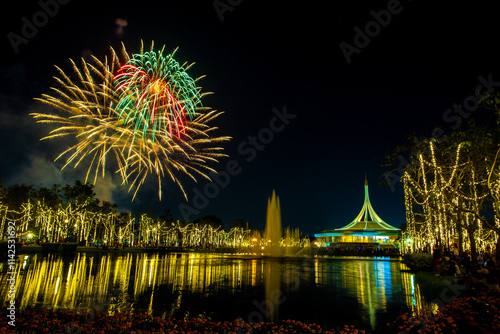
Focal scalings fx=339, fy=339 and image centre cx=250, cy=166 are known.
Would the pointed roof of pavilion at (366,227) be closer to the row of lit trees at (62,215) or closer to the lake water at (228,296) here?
the row of lit trees at (62,215)

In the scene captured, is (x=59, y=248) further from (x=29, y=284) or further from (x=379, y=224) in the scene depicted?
(x=379, y=224)

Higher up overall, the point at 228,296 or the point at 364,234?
the point at 364,234

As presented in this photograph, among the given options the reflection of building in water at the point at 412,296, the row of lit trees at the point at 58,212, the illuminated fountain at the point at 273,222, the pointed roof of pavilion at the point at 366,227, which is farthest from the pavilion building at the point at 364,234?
the reflection of building in water at the point at 412,296

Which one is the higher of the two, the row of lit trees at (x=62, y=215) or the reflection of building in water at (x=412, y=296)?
the row of lit trees at (x=62, y=215)

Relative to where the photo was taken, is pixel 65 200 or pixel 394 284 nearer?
pixel 394 284

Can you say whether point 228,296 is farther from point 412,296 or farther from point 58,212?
point 58,212

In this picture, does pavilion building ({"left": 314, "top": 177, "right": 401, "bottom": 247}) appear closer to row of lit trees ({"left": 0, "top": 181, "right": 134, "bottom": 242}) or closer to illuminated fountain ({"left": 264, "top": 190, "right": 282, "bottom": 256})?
illuminated fountain ({"left": 264, "top": 190, "right": 282, "bottom": 256})

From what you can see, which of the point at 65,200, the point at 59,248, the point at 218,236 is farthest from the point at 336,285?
the point at 218,236

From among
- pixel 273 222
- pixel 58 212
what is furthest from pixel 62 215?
pixel 273 222
